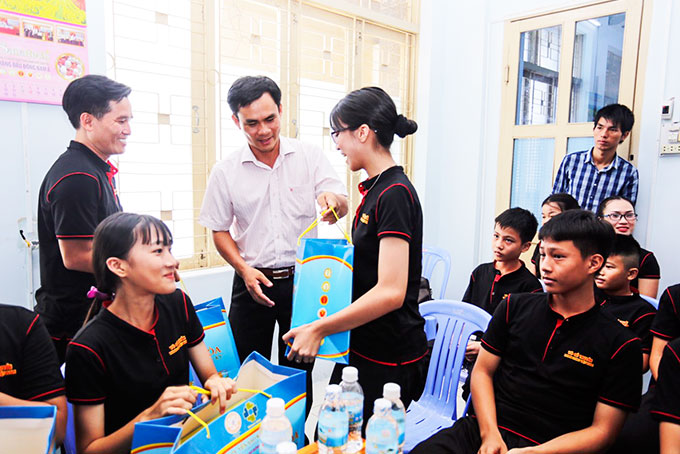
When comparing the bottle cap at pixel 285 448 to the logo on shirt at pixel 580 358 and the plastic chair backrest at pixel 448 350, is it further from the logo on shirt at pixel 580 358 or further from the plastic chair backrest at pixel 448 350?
the plastic chair backrest at pixel 448 350

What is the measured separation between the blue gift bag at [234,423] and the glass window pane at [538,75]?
305 centimetres

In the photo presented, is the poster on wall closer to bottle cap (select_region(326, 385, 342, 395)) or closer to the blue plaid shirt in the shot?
bottle cap (select_region(326, 385, 342, 395))

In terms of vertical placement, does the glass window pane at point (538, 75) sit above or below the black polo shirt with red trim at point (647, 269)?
above

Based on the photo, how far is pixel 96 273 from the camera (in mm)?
1286

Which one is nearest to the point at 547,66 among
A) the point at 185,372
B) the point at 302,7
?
the point at 302,7

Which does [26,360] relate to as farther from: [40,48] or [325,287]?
[40,48]

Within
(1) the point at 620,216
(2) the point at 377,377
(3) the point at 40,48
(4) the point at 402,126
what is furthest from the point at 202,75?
(1) the point at 620,216

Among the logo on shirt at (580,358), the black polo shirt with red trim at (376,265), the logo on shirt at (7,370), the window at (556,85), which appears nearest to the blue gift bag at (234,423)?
the black polo shirt with red trim at (376,265)

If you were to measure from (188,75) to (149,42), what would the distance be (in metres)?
0.26

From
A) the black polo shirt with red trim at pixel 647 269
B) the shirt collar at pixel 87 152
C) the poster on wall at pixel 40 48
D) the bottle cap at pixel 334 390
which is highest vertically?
the poster on wall at pixel 40 48

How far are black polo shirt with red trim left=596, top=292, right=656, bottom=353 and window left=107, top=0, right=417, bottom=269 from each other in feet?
6.49

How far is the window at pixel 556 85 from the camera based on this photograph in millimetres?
3023

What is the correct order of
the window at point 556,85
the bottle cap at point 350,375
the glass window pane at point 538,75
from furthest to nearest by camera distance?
the glass window pane at point 538,75 < the window at point 556,85 < the bottle cap at point 350,375

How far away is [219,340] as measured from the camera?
1.57 metres
